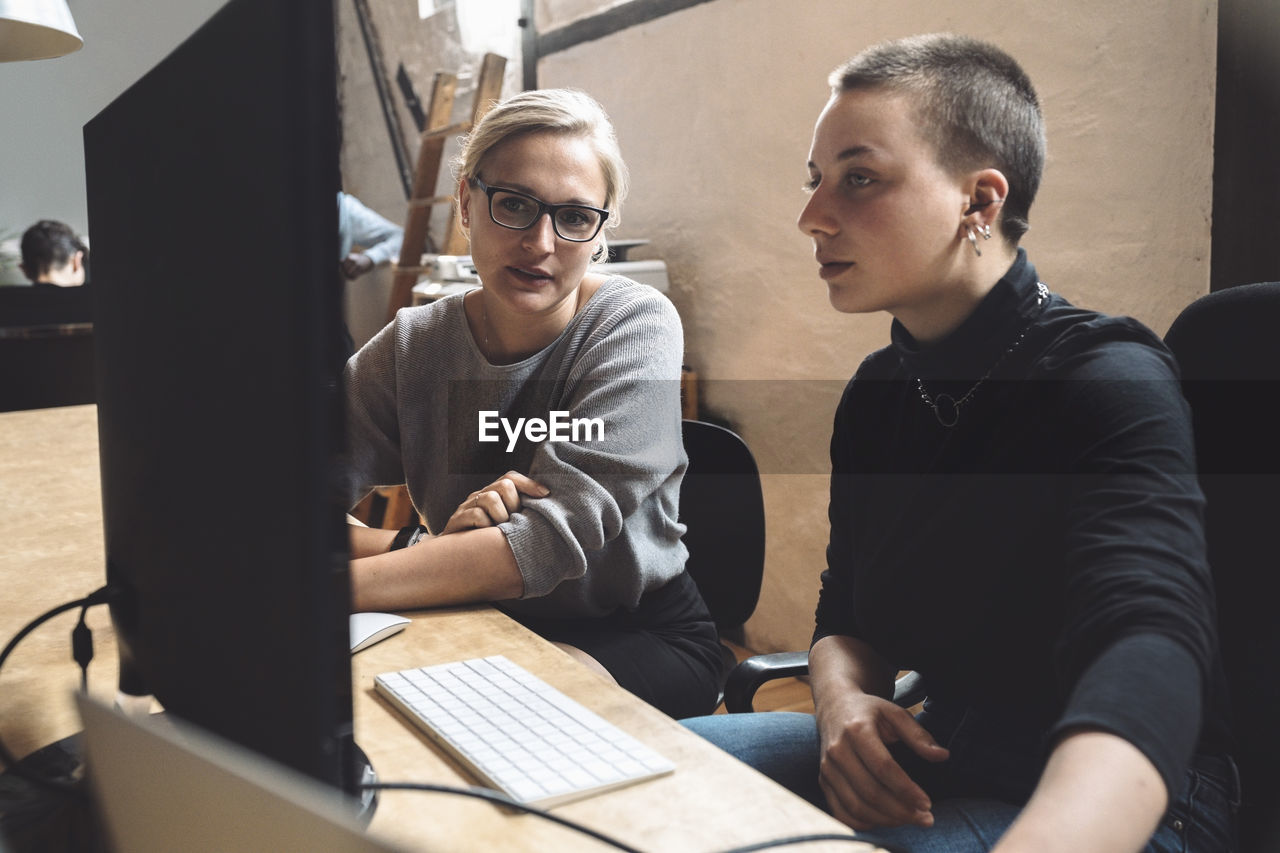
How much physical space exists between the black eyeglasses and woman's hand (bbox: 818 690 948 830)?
0.79m

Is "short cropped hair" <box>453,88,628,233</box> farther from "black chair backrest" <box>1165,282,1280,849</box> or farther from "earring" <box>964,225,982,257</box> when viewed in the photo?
"black chair backrest" <box>1165,282,1280,849</box>

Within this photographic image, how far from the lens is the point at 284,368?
42cm

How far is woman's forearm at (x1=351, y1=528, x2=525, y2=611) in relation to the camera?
3.63 ft

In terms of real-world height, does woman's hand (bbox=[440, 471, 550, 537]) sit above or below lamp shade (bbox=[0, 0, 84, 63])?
below

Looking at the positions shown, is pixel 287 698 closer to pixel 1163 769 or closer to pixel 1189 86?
pixel 1163 769

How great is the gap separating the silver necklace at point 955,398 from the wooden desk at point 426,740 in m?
0.50

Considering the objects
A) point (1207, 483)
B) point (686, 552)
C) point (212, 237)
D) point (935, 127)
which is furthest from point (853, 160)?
point (212, 237)

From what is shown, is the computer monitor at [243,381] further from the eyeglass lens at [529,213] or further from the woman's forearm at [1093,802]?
the eyeglass lens at [529,213]

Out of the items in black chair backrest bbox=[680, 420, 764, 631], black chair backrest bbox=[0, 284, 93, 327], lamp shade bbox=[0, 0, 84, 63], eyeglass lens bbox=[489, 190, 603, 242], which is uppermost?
lamp shade bbox=[0, 0, 84, 63]

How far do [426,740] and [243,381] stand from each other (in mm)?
415

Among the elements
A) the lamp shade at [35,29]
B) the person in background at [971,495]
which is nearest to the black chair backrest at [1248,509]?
the person in background at [971,495]

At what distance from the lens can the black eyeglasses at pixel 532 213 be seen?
143cm

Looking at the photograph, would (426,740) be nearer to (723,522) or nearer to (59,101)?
(723,522)

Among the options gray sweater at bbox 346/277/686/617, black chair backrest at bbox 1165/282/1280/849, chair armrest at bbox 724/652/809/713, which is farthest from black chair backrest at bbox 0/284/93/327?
black chair backrest at bbox 1165/282/1280/849
